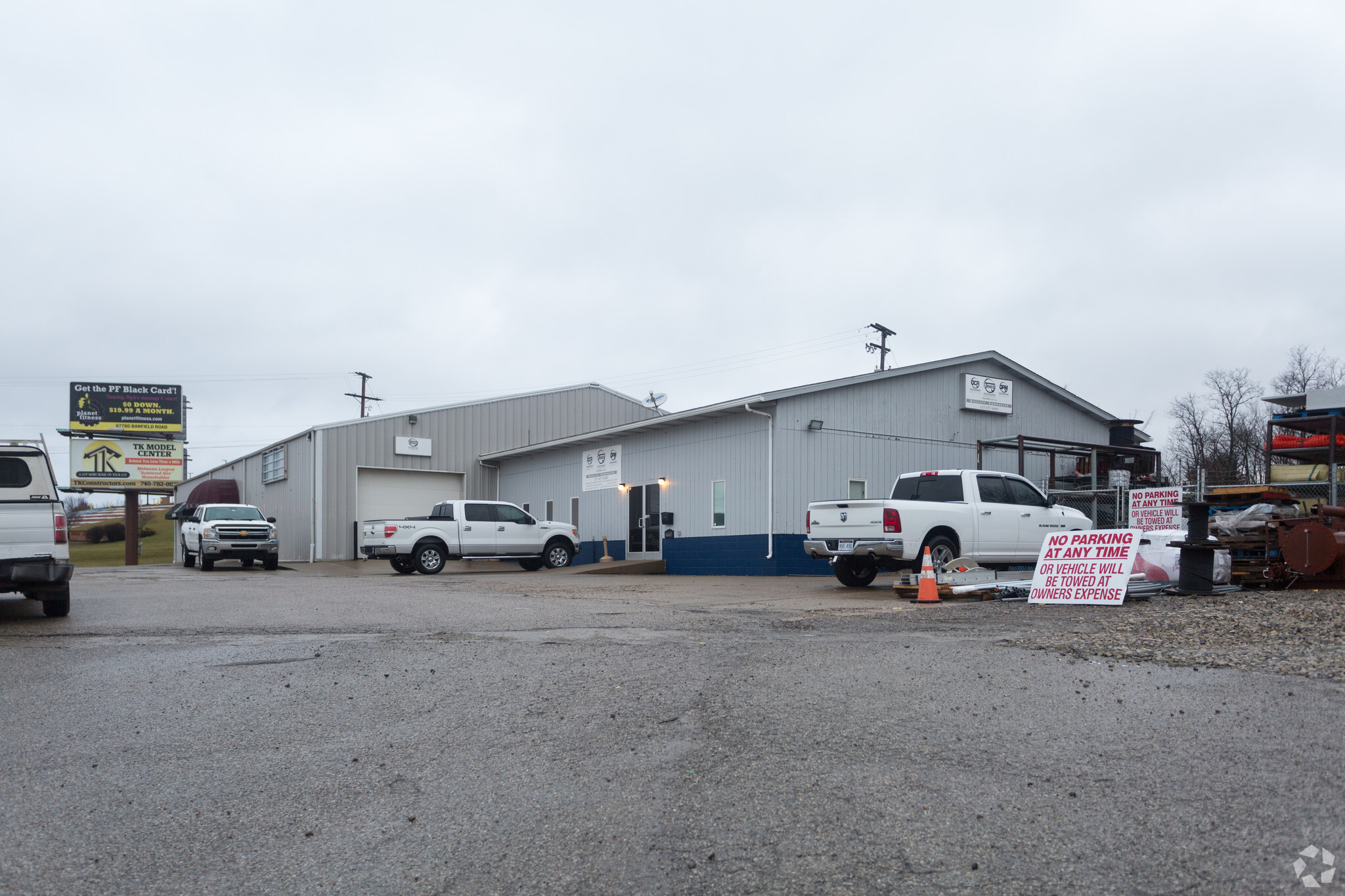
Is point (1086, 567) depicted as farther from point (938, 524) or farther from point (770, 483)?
point (770, 483)

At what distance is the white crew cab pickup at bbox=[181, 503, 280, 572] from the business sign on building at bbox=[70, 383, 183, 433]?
62.5ft

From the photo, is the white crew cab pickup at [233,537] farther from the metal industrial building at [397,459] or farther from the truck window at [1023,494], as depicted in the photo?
the truck window at [1023,494]

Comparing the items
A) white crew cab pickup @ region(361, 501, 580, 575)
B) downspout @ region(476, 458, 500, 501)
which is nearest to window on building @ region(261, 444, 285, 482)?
downspout @ region(476, 458, 500, 501)

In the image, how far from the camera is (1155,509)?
1797 cm

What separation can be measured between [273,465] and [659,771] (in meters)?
31.7

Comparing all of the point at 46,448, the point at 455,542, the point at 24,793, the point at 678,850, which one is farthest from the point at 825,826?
the point at 455,542

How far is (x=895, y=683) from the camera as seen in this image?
19.1 feet

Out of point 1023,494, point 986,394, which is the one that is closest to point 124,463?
point 986,394

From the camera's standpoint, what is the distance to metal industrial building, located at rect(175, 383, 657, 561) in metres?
28.8

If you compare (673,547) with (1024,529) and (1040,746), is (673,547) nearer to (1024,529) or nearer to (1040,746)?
(1024,529)

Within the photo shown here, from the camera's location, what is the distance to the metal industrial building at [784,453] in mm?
20766

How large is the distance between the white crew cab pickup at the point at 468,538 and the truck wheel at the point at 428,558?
2 cm

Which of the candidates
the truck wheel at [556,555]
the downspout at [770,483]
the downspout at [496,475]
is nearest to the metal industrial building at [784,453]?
the downspout at [770,483]

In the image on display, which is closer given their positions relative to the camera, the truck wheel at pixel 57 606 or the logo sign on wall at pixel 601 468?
the truck wheel at pixel 57 606
